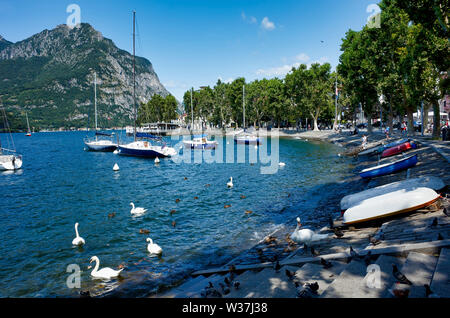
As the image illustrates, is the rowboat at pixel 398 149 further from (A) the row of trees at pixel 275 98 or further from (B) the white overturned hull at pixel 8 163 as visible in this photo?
(A) the row of trees at pixel 275 98

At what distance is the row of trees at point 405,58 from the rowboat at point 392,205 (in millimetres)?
11021

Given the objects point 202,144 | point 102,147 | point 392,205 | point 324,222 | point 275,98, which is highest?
point 275,98

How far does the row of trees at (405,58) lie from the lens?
1744 centimetres

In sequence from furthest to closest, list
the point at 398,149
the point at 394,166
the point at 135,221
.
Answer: the point at 398,149
the point at 394,166
the point at 135,221

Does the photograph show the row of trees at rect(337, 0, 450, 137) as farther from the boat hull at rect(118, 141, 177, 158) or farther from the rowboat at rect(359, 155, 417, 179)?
the boat hull at rect(118, 141, 177, 158)

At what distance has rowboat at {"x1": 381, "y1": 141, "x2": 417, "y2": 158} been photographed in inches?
1054

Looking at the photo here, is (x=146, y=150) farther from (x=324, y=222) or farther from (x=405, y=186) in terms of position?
(x=405, y=186)

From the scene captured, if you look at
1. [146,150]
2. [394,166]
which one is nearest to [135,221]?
[394,166]

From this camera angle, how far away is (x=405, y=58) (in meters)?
31.2

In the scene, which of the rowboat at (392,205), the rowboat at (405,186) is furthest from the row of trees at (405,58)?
the rowboat at (392,205)

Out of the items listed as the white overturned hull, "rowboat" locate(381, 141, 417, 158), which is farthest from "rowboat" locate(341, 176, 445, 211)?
the white overturned hull

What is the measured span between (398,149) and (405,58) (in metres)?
12.0

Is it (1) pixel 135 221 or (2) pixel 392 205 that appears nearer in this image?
(2) pixel 392 205
